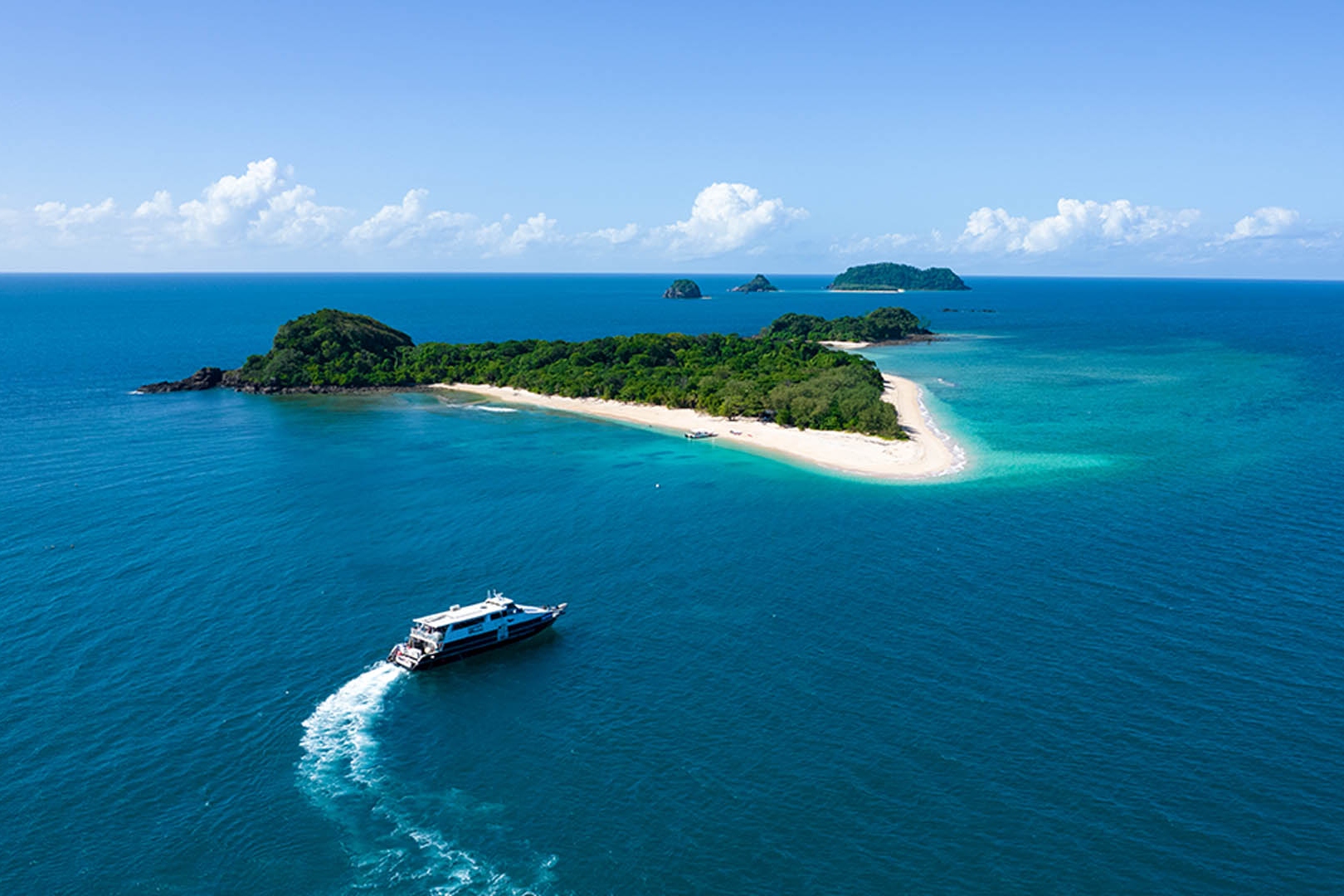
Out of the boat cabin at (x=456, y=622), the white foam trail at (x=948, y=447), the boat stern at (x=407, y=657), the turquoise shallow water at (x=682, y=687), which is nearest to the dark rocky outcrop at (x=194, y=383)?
the turquoise shallow water at (x=682, y=687)

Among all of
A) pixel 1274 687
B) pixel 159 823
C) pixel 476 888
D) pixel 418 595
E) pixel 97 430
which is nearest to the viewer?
pixel 476 888

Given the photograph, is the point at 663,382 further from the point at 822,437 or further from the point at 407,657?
the point at 407,657

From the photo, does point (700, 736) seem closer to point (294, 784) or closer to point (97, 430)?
point (294, 784)

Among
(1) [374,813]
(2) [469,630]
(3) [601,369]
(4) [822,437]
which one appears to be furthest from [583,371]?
(1) [374,813]

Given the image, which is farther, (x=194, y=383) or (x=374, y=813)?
(x=194, y=383)

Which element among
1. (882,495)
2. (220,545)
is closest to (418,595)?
(220,545)

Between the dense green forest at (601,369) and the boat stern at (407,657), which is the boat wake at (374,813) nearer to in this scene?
the boat stern at (407,657)
